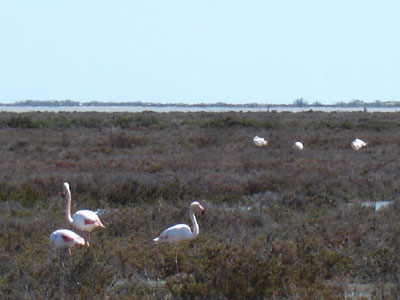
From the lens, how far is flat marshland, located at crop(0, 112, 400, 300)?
26.0 feet

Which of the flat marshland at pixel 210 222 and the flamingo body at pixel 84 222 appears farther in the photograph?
the flamingo body at pixel 84 222

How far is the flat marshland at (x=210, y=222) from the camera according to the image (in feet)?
26.0

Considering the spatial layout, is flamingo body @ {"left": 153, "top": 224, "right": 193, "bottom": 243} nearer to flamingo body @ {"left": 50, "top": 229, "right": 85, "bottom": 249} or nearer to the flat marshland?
the flat marshland

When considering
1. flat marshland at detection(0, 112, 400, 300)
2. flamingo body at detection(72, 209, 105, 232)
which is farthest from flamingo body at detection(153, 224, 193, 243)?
flamingo body at detection(72, 209, 105, 232)

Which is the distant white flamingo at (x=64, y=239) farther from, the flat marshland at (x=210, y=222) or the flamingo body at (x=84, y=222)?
the flamingo body at (x=84, y=222)

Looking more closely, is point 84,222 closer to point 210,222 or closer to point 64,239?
point 64,239

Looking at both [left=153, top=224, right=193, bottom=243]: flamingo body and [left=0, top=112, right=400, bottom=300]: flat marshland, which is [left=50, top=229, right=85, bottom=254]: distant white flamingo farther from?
[left=153, top=224, right=193, bottom=243]: flamingo body

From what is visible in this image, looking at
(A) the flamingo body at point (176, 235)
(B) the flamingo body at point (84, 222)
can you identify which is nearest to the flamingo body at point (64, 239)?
(B) the flamingo body at point (84, 222)

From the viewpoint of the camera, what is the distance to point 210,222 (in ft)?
41.6

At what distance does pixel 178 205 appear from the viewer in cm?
1430

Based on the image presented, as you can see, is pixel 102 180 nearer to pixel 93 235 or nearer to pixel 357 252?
pixel 93 235

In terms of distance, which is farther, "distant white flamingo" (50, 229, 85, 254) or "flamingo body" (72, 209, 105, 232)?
"flamingo body" (72, 209, 105, 232)

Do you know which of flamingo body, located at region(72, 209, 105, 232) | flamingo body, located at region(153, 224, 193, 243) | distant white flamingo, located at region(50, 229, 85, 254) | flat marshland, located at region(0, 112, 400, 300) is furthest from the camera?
flamingo body, located at region(72, 209, 105, 232)

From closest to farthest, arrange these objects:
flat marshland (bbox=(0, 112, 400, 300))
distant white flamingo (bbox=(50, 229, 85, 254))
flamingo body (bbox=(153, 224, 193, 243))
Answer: flat marshland (bbox=(0, 112, 400, 300))
distant white flamingo (bbox=(50, 229, 85, 254))
flamingo body (bbox=(153, 224, 193, 243))
